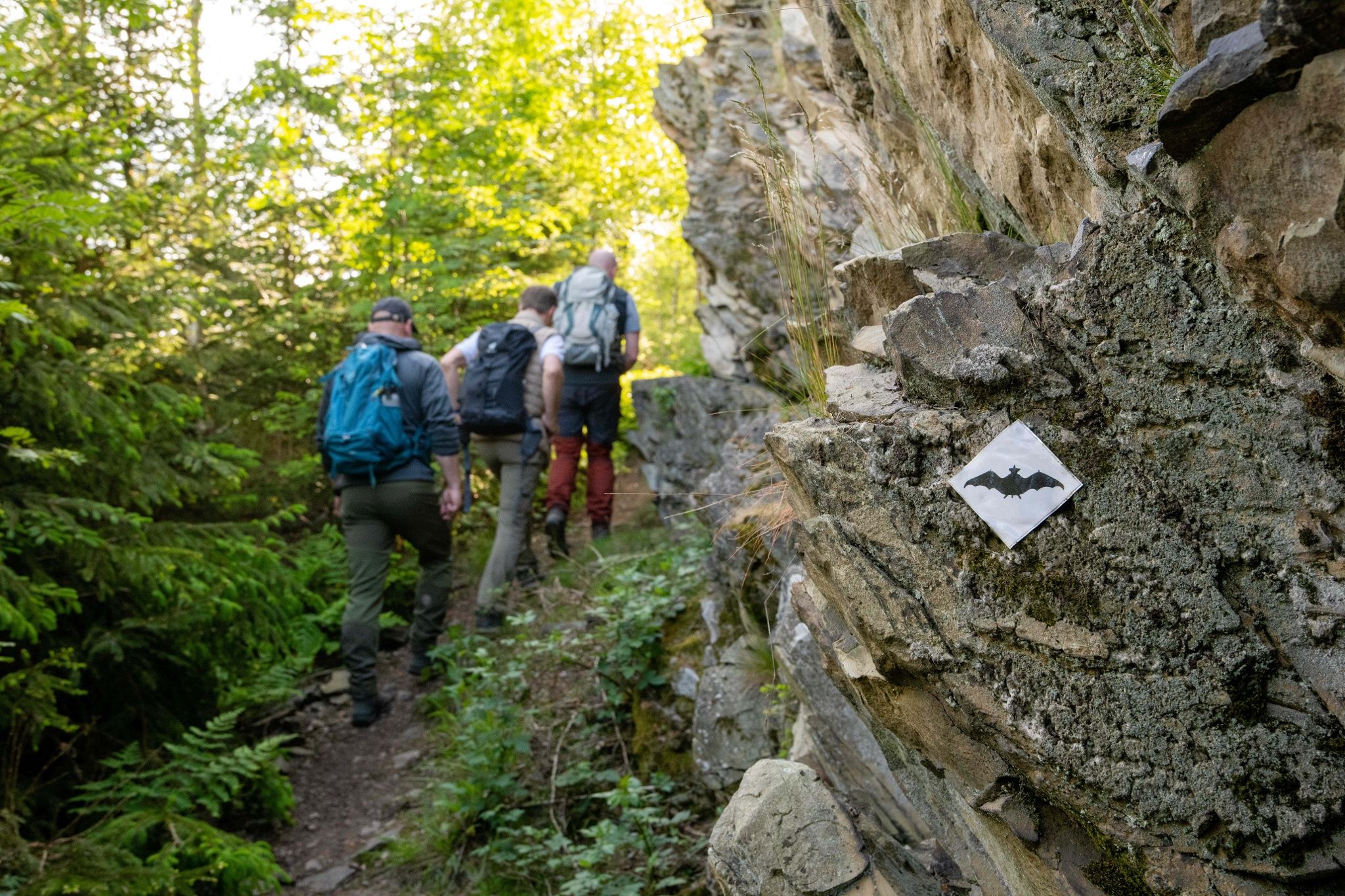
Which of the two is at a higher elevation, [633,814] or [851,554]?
[851,554]

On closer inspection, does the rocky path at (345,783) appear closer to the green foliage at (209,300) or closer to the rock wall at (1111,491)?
the green foliage at (209,300)

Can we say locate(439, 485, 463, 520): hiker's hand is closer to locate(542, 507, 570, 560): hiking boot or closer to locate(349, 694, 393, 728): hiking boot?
locate(349, 694, 393, 728): hiking boot

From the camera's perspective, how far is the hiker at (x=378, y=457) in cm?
643

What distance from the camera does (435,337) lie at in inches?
399

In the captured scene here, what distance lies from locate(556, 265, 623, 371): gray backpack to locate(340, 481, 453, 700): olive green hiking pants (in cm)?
200

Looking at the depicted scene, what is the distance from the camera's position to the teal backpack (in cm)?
639

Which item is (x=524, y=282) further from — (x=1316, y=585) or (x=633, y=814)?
(x=1316, y=585)

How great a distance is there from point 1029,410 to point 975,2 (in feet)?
3.59

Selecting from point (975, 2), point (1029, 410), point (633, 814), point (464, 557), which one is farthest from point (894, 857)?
point (464, 557)

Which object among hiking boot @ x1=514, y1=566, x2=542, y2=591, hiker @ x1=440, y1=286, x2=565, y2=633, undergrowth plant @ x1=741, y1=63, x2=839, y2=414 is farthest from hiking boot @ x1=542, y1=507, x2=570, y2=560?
undergrowth plant @ x1=741, y1=63, x2=839, y2=414

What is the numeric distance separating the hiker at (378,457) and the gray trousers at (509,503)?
2.23 ft

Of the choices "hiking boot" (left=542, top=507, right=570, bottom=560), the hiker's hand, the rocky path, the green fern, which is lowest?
the rocky path

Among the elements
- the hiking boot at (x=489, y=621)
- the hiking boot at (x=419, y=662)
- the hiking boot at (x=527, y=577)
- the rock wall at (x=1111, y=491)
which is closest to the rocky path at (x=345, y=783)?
the hiking boot at (x=419, y=662)

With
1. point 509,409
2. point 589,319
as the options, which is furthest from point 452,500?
point 589,319
